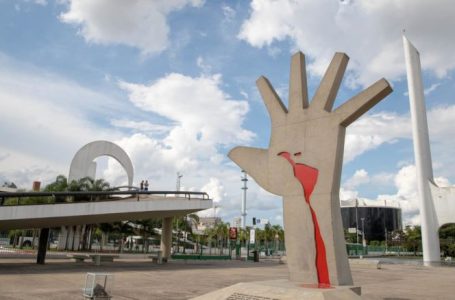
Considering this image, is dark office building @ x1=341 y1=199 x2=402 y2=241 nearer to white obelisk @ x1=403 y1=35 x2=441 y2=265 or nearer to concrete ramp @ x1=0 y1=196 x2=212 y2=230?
white obelisk @ x1=403 y1=35 x2=441 y2=265

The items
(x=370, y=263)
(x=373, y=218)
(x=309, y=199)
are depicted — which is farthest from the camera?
(x=373, y=218)

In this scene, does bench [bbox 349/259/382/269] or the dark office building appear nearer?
bench [bbox 349/259/382/269]

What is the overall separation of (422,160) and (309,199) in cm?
3502

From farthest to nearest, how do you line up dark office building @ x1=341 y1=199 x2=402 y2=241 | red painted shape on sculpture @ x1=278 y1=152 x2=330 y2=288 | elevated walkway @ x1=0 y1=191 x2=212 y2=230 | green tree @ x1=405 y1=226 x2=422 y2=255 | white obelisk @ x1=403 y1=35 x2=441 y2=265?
dark office building @ x1=341 y1=199 x2=402 y2=241 → green tree @ x1=405 y1=226 x2=422 y2=255 → white obelisk @ x1=403 y1=35 x2=441 y2=265 → elevated walkway @ x1=0 y1=191 x2=212 y2=230 → red painted shape on sculpture @ x1=278 y1=152 x2=330 y2=288

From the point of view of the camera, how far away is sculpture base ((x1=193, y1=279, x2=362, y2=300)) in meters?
9.77

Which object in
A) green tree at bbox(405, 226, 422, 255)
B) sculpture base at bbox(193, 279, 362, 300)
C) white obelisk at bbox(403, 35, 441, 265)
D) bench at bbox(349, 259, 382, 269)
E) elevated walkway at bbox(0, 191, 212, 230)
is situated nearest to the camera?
sculpture base at bbox(193, 279, 362, 300)

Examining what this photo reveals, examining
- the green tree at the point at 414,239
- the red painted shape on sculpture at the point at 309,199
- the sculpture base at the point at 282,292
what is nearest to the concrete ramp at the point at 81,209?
the sculpture base at the point at 282,292

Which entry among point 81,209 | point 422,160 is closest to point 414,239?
point 422,160

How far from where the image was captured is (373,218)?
129 metres

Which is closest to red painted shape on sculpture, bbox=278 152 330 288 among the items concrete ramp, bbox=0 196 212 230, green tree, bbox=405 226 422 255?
concrete ramp, bbox=0 196 212 230

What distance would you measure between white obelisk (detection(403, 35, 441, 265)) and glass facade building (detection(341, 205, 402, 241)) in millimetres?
87069

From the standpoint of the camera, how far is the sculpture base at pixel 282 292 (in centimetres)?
977

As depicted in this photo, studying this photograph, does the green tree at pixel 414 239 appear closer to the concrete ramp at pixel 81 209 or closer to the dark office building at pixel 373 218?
the dark office building at pixel 373 218

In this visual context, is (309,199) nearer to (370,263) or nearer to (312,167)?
(312,167)
